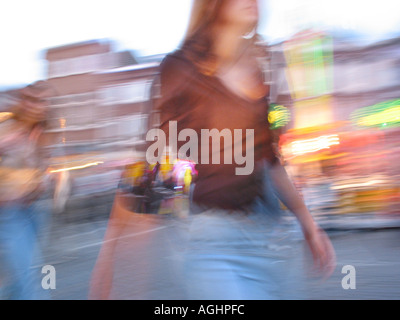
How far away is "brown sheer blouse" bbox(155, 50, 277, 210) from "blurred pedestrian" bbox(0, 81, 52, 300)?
30.9 inches

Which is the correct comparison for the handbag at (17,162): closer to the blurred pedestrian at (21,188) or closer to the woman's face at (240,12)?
the blurred pedestrian at (21,188)

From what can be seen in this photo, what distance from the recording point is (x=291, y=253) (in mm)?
1139

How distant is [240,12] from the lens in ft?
3.59

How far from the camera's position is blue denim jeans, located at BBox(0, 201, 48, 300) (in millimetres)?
1478

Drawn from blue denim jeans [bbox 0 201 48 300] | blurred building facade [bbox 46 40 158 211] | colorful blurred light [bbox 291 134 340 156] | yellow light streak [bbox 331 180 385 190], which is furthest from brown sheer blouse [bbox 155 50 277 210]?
yellow light streak [bbox 331 180 385 190]

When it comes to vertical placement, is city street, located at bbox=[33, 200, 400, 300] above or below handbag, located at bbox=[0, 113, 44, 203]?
below

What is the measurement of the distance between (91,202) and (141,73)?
5.16 feet

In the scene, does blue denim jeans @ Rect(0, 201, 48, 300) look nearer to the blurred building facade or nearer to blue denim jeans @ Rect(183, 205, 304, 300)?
the blurred building facade

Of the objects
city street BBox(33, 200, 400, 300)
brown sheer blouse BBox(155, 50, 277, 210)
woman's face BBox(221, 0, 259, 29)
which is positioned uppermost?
woman's face BBox(221, 0, 259, 29)

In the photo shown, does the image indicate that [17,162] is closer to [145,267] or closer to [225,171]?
[145,267]

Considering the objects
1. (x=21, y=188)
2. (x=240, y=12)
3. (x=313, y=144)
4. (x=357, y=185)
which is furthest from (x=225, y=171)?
(x=357, y=185)

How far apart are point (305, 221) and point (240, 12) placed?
0.71 meters

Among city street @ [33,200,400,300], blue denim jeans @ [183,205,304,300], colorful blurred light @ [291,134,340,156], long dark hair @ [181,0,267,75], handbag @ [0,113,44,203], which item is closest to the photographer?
blue denim jeans @ [183,205,304,300]
